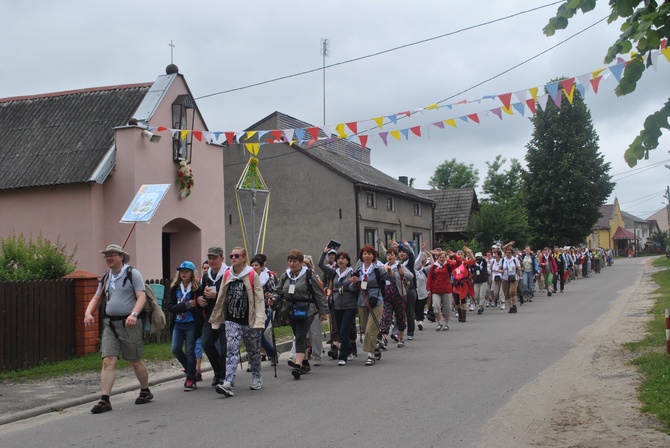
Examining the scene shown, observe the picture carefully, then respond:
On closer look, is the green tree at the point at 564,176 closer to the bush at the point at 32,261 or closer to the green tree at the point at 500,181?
the green tree at the point at 500,181

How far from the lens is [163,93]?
2067 centimetres

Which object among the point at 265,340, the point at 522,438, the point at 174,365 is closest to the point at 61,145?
the point at 174,365

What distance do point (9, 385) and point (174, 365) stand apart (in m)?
2.65

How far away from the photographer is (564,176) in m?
60.2

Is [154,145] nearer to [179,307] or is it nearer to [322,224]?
[179,307]

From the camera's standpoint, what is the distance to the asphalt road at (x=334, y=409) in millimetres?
7301

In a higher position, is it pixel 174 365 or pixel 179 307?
pixel 179 307

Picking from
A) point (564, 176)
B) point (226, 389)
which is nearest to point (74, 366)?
point (226, 389)

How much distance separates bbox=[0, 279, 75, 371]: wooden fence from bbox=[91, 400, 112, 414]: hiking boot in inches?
158

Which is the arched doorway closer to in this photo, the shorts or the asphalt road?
the asphalt road

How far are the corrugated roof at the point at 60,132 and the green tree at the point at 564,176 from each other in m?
44.0

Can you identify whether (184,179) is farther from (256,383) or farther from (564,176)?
(564,176)

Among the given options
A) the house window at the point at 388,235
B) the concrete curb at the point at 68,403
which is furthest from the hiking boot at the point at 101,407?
the house window at the point at 388,235

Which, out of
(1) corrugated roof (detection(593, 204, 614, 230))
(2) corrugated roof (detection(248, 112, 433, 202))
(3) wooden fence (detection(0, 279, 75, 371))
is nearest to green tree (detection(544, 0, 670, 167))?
(3) wooden fence (detection(0, 279, 75, 371))
